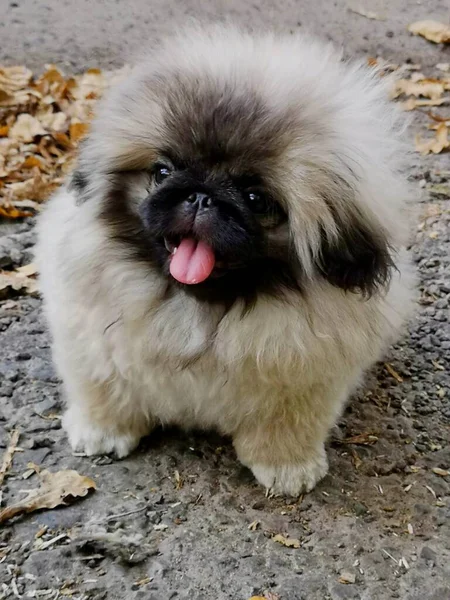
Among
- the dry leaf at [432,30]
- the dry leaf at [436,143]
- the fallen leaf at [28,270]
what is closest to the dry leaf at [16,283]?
the fallen leaf at [28,270]

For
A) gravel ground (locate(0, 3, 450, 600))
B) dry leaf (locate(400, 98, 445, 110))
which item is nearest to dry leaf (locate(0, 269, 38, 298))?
Result: gravel ground (locate(0, 3, 450, 600))

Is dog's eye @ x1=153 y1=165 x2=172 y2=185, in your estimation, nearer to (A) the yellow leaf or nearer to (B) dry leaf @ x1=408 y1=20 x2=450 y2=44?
(A) the yellow leaf

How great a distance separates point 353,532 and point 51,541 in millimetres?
864

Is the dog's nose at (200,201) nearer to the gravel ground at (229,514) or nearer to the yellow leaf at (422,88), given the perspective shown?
the gravel ground at (229,514)

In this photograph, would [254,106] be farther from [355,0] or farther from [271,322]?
[355,0]

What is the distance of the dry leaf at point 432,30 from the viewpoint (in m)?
5.20

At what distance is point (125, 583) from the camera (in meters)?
2.01

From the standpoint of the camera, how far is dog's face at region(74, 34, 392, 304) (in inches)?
71.4

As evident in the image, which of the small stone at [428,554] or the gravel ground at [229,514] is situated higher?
the small stone at [428,554]

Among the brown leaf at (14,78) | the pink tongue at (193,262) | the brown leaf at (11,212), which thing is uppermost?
the pink tongue at (193,262)

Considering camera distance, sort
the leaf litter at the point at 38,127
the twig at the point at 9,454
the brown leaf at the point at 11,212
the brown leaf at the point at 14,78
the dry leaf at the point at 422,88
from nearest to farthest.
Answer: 1. the twig at the point at 9,454
2. the brown leaf at the point at 11,212
3. the leaf litter at the point at 38,127
4. the brown leaf at the point at 14,78
5. the dry leaf at the point at 422,88

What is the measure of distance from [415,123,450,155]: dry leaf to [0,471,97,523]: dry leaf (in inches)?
106

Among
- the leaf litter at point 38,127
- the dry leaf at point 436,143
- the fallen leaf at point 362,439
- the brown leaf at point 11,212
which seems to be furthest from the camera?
the dry leaf at point 436,143

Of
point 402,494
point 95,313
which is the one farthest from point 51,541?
point 402,494
